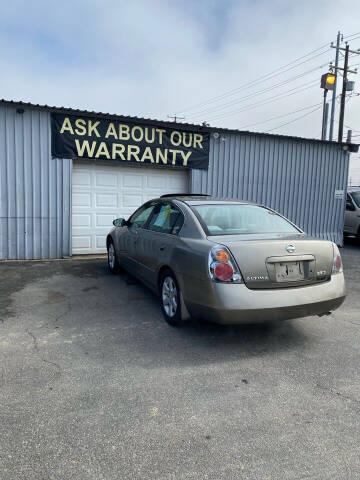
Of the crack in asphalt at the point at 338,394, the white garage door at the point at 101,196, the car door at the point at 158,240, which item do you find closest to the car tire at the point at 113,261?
the car door at the point at 158,240

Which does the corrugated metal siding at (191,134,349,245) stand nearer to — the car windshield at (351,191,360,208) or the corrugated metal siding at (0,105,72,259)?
the car windshield at (351,191,360,208)

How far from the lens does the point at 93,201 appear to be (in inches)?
357

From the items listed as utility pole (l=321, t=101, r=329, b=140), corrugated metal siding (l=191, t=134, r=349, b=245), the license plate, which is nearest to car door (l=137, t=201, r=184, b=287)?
the license plate

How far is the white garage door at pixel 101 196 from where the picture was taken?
8922 millimetres

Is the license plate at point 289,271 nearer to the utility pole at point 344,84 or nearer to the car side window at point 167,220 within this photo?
the car side window at point 167,220

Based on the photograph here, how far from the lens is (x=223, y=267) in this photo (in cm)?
340

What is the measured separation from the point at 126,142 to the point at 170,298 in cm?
584

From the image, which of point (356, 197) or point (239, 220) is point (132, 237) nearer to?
point (239, 220)

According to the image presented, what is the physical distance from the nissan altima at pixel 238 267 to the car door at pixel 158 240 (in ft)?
0.06

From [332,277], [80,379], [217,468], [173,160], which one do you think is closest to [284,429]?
[217,468]

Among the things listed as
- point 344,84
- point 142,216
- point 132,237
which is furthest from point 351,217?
point 344,84

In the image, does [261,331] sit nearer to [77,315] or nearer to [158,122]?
[77,315]

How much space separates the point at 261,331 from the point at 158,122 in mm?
6659

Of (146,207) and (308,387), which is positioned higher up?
(146,207)
